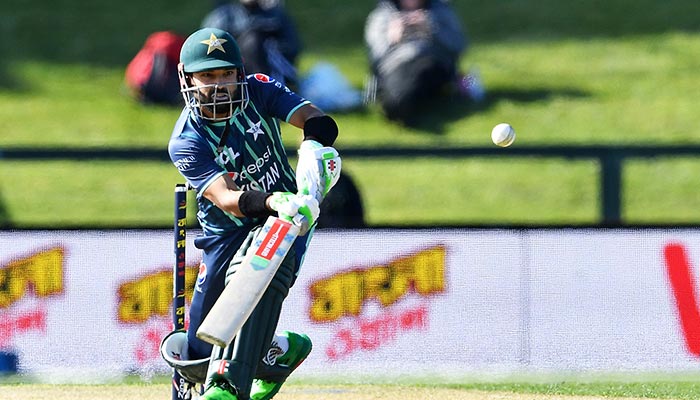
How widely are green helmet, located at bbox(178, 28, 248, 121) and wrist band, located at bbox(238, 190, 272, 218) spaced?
0.44 metres

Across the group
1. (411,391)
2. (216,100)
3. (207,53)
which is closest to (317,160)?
(216,100)

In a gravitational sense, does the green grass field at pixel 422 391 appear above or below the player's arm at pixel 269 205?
below

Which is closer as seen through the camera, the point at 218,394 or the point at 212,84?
the point at 218,394

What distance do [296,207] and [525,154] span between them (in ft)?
13.4

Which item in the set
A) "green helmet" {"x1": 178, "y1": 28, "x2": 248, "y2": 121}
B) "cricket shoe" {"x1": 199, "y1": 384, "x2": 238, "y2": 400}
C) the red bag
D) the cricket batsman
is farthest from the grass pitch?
the red bag

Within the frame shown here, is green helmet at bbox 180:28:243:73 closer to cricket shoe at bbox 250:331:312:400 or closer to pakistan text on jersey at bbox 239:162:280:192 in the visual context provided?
pakistan text on jersey at bbox 239:162:280:192

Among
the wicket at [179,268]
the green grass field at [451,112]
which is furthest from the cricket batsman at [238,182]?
Result: the green grass field at [451,112]

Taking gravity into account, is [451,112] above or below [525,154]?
above

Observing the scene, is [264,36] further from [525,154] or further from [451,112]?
[525,154]

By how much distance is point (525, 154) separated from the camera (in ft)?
30.0

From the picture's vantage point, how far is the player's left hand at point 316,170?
547 cm

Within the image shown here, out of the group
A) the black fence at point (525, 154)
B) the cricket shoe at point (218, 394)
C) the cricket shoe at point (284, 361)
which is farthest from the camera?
the black fence at point (525, 154)

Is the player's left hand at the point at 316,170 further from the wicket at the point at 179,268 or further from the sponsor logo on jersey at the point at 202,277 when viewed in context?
the wicket at the point at 179,268

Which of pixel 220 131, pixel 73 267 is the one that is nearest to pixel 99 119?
pixel 73 267
